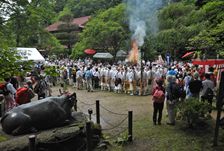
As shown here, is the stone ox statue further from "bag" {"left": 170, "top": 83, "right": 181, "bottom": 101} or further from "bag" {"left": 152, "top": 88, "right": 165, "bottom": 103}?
"bag" {"left": 170, "top": 83, "right": 181, "bottom": 101}

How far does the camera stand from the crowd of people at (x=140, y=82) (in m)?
9.96

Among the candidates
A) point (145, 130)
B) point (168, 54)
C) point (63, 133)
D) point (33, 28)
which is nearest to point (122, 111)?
point (145, 130)

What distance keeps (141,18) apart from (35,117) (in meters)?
23.8

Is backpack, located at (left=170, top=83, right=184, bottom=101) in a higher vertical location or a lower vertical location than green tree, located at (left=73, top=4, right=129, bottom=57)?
lower

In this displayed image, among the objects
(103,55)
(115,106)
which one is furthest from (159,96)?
(103,55)

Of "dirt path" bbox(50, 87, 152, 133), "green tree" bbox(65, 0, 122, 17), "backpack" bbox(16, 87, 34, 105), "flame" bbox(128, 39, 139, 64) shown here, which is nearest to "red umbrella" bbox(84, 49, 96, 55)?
"flame" bbox(128, 39, 139, 64)

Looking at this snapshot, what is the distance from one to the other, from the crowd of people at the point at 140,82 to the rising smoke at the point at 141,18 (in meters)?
8.86

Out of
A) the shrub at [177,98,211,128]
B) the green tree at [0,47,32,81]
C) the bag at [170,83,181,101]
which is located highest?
the green tree at [0,47,32,81]

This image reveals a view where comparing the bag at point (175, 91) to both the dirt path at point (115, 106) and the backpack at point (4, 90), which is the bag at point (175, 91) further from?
the backpack at point (4, 90)

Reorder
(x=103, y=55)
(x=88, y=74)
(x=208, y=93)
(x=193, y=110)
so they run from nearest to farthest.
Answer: (x=193, y=110) → (x=208, y=93) → (x=88, y=74) → (x=103, y=55)

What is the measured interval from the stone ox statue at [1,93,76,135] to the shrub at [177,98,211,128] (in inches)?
157

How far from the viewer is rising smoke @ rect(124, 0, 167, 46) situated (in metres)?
28.4

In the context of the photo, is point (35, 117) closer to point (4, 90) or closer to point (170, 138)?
point (4, 90)

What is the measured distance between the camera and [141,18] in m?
29.9
